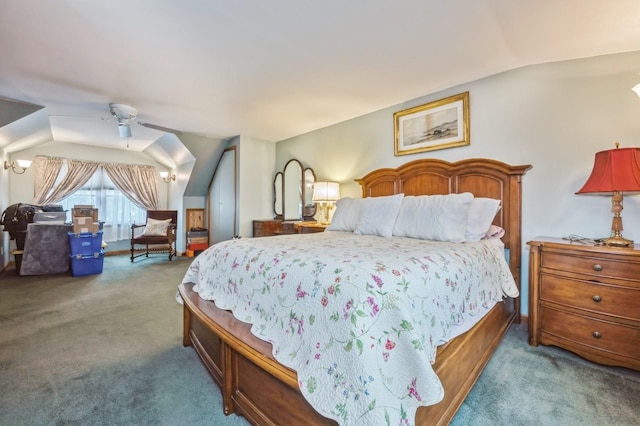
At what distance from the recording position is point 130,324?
2520mm

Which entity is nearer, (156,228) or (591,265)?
(591,265)

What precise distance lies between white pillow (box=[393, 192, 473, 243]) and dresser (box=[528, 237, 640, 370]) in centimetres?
57

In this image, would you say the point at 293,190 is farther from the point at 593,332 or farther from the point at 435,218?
the point at 593,332

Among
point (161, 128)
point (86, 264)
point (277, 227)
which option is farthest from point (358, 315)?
point (86, 264)

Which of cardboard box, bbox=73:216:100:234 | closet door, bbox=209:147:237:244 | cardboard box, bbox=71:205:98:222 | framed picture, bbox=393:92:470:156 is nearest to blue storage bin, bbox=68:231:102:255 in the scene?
cardboard box, bbox=73:216:100:234

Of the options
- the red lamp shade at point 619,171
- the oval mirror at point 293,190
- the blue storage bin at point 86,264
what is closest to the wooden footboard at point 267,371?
the red lamp shade at point 619,171

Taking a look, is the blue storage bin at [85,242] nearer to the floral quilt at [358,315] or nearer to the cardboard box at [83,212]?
the cardboard box at [83,212]

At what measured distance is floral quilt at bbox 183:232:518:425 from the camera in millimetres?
912

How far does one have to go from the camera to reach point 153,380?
1712 millimetres

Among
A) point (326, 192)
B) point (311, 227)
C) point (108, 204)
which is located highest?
point (326, 192)

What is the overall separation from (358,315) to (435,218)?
1.57 m

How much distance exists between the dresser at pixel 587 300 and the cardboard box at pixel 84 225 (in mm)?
5644

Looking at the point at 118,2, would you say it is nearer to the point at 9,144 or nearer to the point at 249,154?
the point at 249,154

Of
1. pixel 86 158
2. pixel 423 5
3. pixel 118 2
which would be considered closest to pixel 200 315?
pixel 118 2
